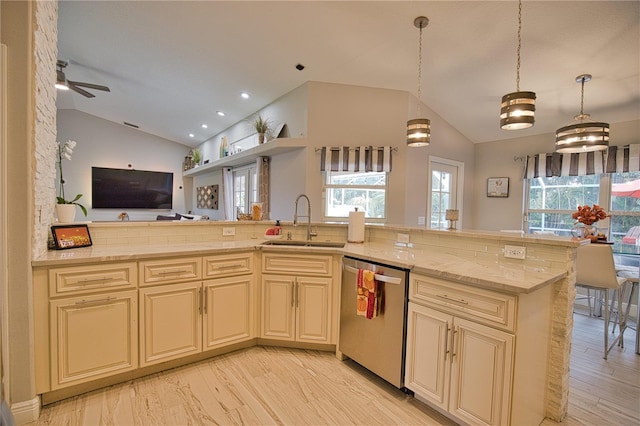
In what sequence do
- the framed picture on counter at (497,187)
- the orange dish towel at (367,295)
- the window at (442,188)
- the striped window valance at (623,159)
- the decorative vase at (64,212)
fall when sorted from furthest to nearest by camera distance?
the framed picture on counter at (497,187)
the window at (442,188)
the striped window valance at (623,159)
the decorative vase at (64,212)
the orange dish towel at (367,295)

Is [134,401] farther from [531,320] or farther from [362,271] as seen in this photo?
[531,320]

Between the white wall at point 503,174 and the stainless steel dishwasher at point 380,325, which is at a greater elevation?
the white wall at point 503,174

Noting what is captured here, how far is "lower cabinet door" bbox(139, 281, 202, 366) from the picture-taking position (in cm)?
206

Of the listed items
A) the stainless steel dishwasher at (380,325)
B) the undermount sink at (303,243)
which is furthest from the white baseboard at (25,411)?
the stainless steel dishwasher at (380,325)

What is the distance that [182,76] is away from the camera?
14.7ft

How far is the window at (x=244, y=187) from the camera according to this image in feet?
19.1

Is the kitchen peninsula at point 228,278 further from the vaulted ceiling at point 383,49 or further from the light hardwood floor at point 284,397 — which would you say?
the vaulted ceiling at point 383,49

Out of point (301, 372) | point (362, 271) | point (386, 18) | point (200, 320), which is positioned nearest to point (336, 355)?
point (301, 372)

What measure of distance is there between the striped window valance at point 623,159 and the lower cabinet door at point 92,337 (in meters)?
5.50

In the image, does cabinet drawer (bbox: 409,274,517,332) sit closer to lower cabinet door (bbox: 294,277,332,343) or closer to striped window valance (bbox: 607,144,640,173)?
lower cabinet door (bbox: 294,277,332,343)

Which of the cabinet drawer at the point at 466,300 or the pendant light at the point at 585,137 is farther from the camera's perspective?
the pendant light at the point at 585,137

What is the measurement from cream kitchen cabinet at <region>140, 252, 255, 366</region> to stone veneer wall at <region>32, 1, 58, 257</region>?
66 centimetres

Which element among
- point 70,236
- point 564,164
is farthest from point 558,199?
point 70,236

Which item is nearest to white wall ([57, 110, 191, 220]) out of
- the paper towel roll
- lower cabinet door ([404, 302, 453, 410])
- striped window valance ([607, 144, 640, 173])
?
the paper towel roll
